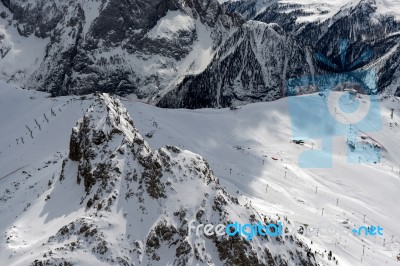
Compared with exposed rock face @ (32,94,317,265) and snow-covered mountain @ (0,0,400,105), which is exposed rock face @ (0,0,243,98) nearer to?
snow-covered mountain @ (0,0,400,105)

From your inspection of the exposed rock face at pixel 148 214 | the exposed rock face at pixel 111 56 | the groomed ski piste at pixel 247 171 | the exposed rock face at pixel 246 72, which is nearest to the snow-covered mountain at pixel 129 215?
the exposed rock face at pixel 148 214

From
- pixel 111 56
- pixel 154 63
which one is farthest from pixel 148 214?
pixel 111 56

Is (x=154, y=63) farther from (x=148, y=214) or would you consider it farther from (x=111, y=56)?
(x=148, y=214)

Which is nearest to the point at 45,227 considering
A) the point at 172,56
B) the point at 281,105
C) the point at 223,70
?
the point at 281,105

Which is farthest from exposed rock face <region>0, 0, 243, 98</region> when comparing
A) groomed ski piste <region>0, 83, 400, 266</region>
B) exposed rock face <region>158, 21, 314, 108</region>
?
groomed ski piste <region>0, 83, 400, 266</region>

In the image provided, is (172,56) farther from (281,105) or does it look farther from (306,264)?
(306,264)

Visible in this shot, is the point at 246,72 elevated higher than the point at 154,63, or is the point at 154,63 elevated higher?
the point at 154,63
